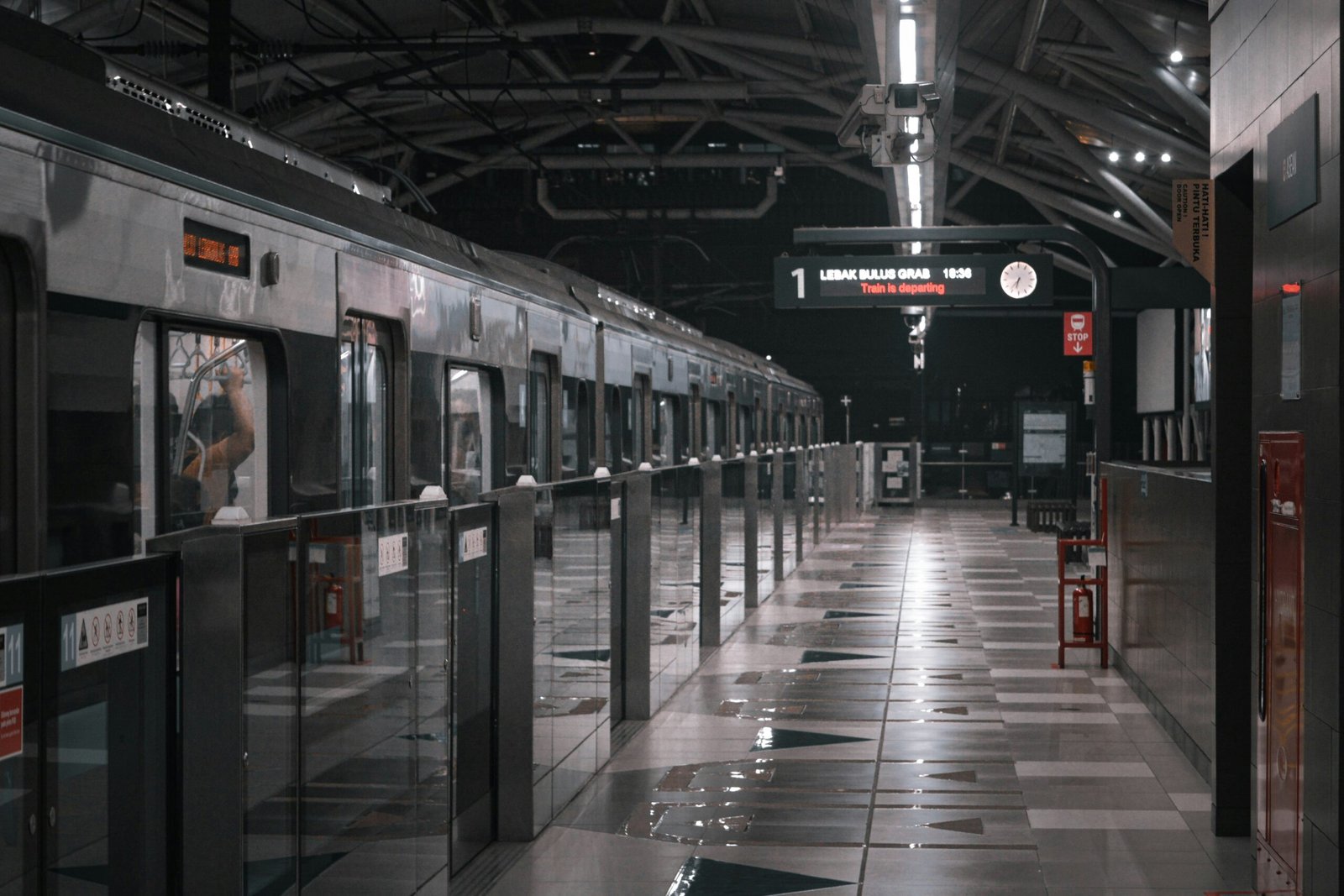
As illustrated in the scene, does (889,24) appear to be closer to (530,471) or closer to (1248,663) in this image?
(530,471)

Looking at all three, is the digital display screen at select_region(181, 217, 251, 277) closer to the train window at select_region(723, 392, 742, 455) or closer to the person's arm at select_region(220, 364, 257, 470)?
the person's arm at select_region(220, 364, 257, 470)

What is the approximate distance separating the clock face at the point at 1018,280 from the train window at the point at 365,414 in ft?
32.4

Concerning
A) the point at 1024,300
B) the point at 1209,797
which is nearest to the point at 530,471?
the point at 1209,797

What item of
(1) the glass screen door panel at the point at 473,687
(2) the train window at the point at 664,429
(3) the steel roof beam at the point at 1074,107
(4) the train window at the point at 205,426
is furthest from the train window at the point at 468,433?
(3) the steel roof beam at the point at 1074,107

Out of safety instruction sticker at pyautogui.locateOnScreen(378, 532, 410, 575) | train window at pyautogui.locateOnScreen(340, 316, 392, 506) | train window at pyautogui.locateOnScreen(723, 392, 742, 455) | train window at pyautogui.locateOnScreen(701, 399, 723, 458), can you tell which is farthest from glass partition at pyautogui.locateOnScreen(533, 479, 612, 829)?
train window at pyautogui.locateOnScreen(723, 392, 742, 455)

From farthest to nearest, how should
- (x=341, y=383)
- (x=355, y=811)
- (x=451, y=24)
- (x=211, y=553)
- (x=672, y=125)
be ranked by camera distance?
(x=672, y=125), (x=451, y=24), (x=341, y=383), (x=355, y=811), (x=211, y=553)

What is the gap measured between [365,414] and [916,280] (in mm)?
9955

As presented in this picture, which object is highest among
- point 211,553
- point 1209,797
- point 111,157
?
point 111,157

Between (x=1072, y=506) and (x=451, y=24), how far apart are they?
12383 millimetres

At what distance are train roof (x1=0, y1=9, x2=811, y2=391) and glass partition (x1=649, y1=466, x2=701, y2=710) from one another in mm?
1812

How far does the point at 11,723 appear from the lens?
2457 mm

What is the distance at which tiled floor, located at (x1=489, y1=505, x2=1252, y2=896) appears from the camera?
18.2 feet

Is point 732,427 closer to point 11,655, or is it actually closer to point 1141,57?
point 1141,57

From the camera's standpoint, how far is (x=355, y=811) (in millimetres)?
4082
